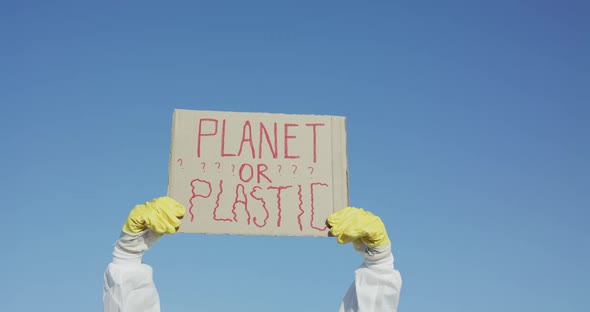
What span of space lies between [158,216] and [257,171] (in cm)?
97

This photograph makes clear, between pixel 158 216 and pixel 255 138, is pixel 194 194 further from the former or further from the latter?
pixel 255 138

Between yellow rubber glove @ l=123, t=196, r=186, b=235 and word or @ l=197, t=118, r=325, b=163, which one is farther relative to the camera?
word or @ l=197, t=118, r=325, b=163

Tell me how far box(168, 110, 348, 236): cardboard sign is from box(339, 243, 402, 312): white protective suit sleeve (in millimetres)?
498

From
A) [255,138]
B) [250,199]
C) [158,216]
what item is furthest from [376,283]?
[158,216]

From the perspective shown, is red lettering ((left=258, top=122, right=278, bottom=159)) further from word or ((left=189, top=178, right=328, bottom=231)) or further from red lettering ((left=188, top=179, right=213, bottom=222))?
red lettering ((left=188, top=179, right=213, bottom=222))

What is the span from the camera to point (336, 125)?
7.38 m

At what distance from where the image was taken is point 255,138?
7273mm

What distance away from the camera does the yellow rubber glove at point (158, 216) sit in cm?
681

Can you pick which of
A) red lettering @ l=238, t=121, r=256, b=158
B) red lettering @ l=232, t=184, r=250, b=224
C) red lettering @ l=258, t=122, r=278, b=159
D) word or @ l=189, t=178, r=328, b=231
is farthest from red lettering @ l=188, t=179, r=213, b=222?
red lettering @ l=258, t=122, r=278, b=159

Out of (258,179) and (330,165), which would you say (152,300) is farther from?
(330,165)

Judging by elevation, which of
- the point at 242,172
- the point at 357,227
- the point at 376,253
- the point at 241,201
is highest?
the point at 242,172

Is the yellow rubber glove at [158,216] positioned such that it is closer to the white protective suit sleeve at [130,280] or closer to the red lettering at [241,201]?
the white protective suit sleeve at [130,280]

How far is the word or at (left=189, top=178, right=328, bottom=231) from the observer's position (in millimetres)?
6992

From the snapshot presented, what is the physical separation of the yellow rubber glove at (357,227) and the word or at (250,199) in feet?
0.44
